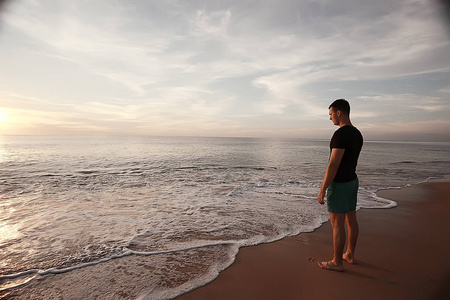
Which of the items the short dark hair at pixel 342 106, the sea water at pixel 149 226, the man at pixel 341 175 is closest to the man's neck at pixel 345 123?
the man at pixel 341 175

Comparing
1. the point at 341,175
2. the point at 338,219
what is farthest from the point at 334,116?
the point at 338,219

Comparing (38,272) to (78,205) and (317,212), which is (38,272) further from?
(317,212)

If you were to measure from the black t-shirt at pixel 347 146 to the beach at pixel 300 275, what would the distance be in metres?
1.48

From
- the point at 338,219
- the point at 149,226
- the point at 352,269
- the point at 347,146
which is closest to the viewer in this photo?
the point at 347,146

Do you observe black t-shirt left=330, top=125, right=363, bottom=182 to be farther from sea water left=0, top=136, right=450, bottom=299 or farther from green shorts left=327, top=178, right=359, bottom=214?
sea water left=0, top=136, right=450, bottom=299

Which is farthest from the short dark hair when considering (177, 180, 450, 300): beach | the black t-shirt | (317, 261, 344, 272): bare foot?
(177, 180, 450, 300): beach

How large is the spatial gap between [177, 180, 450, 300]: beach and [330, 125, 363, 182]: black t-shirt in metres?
1.47

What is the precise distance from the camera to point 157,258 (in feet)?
12.6

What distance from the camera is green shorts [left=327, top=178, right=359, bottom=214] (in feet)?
10.4

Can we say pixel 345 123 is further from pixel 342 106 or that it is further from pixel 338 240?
pixel 338 240

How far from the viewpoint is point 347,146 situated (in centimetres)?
310

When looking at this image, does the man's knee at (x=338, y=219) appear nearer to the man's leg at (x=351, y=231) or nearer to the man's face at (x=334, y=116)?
the man's leg at (x=351, y=231)

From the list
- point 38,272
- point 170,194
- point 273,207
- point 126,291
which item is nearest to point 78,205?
point 170,194

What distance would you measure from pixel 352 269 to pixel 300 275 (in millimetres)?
847
